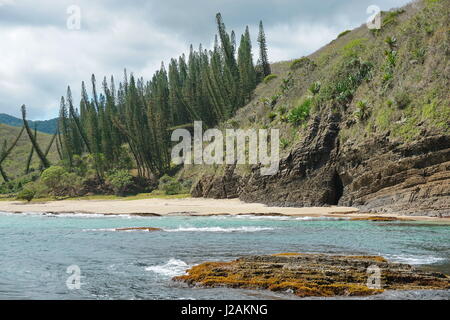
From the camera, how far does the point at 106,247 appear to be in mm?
18734

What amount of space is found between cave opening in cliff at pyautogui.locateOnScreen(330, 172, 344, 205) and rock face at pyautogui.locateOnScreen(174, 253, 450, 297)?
2247 centimetres

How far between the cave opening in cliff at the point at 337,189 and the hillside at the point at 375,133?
0.26 feet

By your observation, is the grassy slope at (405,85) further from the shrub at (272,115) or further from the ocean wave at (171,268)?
the ocean wave at (171,268)

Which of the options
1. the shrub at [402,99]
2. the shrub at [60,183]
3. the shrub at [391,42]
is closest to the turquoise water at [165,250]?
the shrub at [402,99]

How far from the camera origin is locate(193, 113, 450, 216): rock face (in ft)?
85.5

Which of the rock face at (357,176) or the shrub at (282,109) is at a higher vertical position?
the shrub at (282,109)

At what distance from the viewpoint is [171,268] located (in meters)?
13.8

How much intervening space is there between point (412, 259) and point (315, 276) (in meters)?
5.06

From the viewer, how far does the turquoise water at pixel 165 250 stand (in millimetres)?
11156

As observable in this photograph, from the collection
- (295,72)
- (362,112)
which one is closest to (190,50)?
(295,72)

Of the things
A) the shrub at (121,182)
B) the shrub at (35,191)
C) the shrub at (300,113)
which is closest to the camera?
the shrub at (300,113)

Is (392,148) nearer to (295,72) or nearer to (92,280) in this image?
(92,280)

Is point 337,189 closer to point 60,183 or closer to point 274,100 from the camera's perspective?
point 274,100

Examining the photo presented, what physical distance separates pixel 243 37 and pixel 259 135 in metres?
41.0
